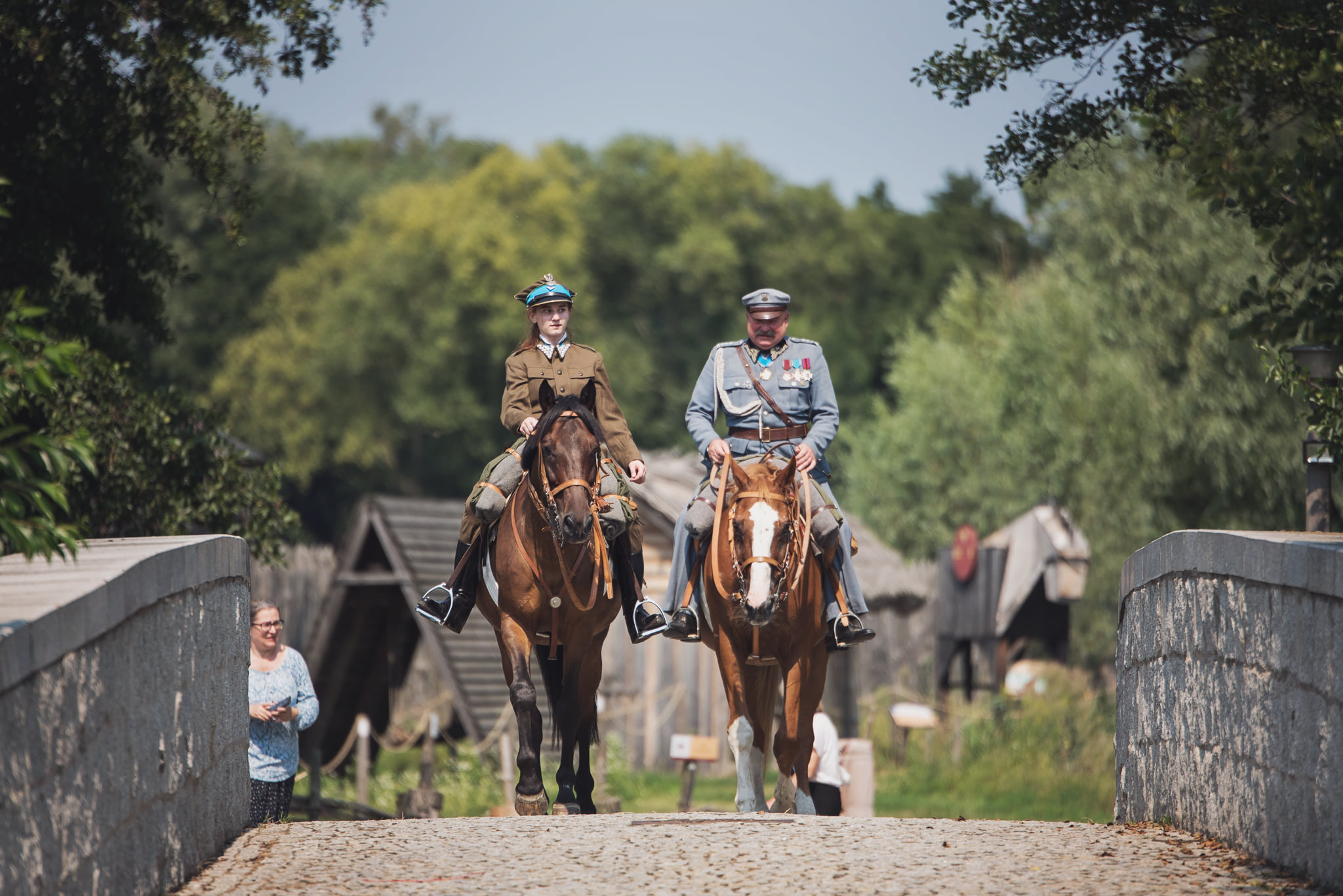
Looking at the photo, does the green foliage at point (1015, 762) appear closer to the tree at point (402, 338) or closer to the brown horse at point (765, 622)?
the brown horse at point (765, 622)

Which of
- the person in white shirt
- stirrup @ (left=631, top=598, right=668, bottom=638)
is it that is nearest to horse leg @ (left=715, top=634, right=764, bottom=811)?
stirrup @ (left=631, top=598, right=668, bottom=638)

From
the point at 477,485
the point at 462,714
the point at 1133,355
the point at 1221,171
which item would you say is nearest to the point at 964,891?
the point at 1221,171

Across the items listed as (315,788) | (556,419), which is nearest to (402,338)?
(315,788)

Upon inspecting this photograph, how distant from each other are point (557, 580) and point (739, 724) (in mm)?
1470

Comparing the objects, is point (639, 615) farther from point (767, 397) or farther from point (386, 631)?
point (386, 631)

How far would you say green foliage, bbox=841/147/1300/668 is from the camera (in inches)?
1070

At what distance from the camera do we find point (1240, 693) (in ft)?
24.8

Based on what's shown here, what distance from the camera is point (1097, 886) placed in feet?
22.0

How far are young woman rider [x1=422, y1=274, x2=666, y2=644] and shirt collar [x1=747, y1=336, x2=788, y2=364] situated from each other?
995 millimetres

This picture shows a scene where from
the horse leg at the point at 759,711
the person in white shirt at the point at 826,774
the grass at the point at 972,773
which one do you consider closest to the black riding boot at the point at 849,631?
the horse leg at the point at 759,711

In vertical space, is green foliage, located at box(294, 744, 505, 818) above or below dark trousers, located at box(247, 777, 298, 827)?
below

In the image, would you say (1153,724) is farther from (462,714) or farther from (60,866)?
(462,714)

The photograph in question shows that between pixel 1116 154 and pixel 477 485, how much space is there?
79.0 feet

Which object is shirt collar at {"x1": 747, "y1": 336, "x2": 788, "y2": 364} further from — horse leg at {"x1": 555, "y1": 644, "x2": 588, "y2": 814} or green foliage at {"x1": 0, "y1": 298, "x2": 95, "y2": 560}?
green foliage at {"x1": 0, "y1": 298, "x2": 95, "y2": 560}
